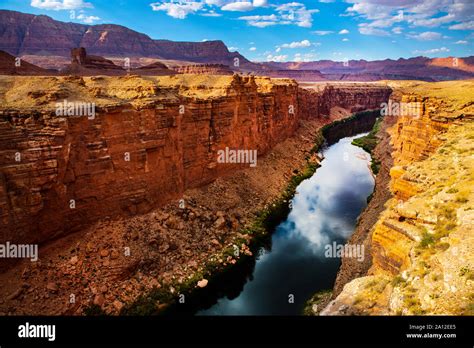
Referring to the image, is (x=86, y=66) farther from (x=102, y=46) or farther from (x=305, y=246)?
(x=102, y=46)

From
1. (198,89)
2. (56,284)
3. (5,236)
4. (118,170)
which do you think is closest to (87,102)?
(118,170)

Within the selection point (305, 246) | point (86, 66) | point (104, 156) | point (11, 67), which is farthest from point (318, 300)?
point (86, 66)

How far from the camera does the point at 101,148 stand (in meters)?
21.3

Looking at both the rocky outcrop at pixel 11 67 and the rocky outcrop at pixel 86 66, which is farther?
the rocky outcrop at pixel 86 66

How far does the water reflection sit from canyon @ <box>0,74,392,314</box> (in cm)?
272

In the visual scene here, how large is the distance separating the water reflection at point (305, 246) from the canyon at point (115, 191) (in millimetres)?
2719

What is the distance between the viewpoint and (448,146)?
67.7 ft

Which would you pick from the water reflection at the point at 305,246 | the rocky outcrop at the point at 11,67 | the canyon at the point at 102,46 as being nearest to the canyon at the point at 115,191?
the water reflection at the point at 305,246

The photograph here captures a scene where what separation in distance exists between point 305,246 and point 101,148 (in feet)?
57.4

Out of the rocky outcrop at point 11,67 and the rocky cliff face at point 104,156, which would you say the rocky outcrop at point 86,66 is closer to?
the rocky outcrop at point 11,67

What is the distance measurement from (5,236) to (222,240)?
46.0ft

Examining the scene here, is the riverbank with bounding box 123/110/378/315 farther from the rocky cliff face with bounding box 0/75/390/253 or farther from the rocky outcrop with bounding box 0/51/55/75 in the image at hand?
the rocky outcrop with bounding box 0/51/55/75

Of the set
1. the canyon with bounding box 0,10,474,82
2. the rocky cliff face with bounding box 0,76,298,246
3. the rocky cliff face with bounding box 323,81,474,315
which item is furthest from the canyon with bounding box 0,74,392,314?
the canyon with bounding box 0,10,474,82

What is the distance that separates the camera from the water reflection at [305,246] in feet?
70.3
